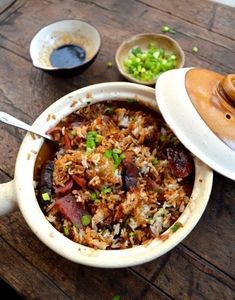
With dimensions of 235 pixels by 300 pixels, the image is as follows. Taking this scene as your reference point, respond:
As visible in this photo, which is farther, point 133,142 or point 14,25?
point 14,25

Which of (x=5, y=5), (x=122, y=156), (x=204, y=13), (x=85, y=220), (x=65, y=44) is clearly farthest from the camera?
(x=5, y=5)

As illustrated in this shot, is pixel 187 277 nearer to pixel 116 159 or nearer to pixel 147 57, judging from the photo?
pixel 116 159

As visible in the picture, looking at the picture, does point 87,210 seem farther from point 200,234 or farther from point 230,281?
point 230,281

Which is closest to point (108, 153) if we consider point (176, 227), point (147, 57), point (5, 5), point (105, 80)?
point (176, 227)

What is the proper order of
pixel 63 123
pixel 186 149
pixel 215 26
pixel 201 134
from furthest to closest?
pixel 215 26 < pixel 63 123 < pixel 186 149 < pixel 201 134

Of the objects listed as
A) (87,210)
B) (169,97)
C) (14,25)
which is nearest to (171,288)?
(87,210)

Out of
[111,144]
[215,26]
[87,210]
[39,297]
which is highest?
[215,26]

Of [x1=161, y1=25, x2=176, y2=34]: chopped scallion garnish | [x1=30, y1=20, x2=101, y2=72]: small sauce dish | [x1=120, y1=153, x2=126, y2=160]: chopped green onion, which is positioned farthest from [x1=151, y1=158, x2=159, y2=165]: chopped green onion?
[x1=161, y1=25, x2=176, y2=34]: chopped scallion garnish
